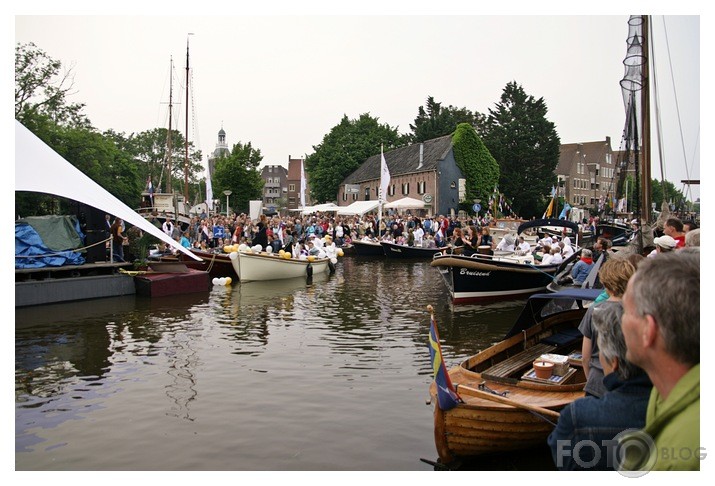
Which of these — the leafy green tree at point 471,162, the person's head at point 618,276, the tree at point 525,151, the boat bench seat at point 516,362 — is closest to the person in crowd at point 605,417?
the person's head at point 618,276

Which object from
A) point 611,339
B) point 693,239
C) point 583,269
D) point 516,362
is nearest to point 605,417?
point 611,339

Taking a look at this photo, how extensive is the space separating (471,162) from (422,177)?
481cm

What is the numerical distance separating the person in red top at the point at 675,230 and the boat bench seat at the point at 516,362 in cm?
233

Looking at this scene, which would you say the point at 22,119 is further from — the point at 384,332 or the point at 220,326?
the point at 384,332

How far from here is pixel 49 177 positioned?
13367 millimetres

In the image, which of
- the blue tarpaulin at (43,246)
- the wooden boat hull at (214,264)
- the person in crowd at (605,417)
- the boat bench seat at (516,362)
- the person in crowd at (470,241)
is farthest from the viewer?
the wooden boat hull at (214,264)

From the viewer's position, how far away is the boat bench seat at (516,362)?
6822 millimetres

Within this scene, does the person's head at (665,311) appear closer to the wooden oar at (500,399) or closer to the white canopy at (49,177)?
the wooden oar at (500,399)

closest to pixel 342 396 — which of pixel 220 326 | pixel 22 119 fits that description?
pixel 220 326

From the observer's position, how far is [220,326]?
1300cm

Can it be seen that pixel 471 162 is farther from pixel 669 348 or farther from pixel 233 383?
pixel 669 348

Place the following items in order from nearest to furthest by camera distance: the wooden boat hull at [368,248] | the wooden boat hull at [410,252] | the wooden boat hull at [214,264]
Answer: the wooden boat hull at [214,264]
the wooden boat hull at [410,252]
the wooden boat hull at [368,248]

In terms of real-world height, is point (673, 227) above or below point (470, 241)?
above

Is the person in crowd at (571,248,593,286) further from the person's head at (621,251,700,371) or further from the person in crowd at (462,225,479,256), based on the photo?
the person's head at (621,251,700,371)
